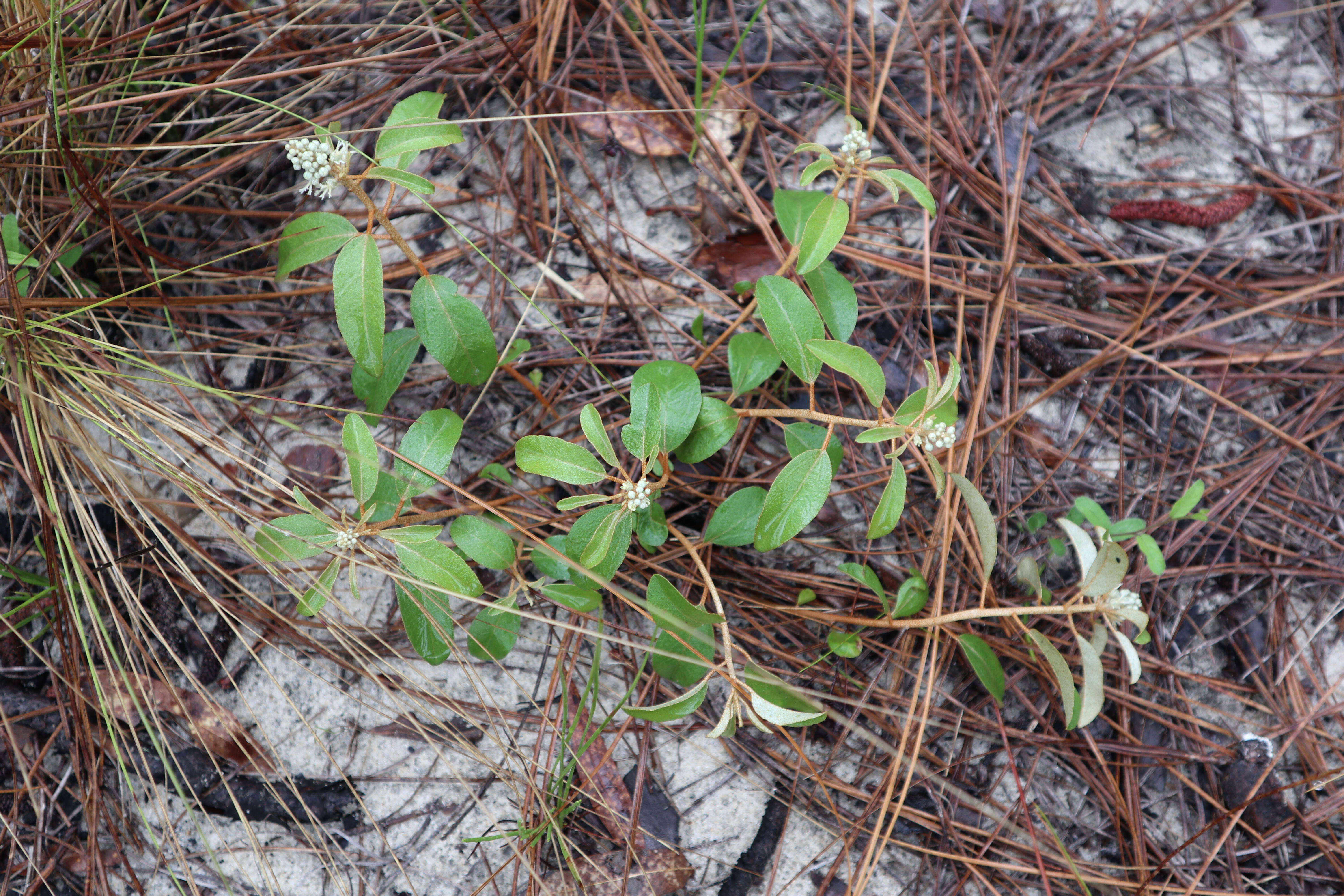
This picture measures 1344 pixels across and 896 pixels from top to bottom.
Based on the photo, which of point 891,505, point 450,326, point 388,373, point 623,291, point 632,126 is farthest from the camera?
point 632,126

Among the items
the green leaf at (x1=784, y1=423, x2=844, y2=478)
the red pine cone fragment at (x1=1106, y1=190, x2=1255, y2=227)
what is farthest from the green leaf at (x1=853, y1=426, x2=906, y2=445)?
the red pine cone fragment at (x1=1106, y1=190, x2=1255, y2=227)

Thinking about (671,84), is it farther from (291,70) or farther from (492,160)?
(291,70)

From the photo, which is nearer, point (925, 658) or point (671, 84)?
point (925, 658)

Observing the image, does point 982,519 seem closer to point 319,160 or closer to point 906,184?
point 906,184

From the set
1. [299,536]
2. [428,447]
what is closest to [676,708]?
[428,447]

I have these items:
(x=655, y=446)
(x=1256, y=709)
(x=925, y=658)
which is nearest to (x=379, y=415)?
(x=655, y=446)

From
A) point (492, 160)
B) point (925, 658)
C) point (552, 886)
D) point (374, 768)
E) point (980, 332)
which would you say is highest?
point (492, 160)
